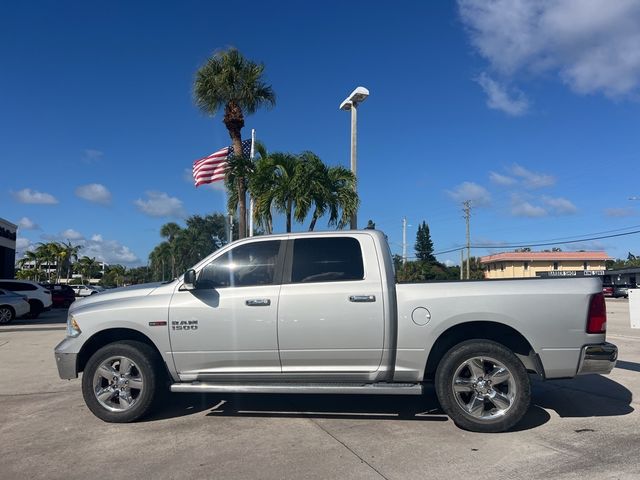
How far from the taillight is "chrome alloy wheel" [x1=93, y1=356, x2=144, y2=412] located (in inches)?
188

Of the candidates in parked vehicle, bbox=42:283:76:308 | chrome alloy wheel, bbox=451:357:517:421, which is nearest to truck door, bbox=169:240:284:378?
chrome alloy wheel, bbox=451:357:517:421

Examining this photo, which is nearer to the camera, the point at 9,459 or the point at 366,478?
the point at 366,478

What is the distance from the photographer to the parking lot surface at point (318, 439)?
14.9 ft

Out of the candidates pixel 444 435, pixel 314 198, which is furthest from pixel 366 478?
pixel 314 198

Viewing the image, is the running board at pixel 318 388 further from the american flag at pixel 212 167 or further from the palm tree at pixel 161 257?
the palm tree at pixel 161 257

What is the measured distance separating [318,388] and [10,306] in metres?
18.3

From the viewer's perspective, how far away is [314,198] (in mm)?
15539

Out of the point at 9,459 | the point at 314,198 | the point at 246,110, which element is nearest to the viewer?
the point at 9,459

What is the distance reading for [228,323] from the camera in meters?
5.76

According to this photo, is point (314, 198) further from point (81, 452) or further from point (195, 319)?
point (81, 452)

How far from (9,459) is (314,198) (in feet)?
37.4

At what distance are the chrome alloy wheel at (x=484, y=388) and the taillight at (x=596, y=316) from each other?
3.09 feet

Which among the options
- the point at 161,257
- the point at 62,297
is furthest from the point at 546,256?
the point at 62,297

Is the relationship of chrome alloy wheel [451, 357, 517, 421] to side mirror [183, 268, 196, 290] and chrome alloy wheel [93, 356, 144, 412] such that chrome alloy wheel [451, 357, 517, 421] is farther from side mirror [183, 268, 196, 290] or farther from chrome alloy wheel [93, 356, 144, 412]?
chrome alloy wheel [93, 356, 144, 412]
